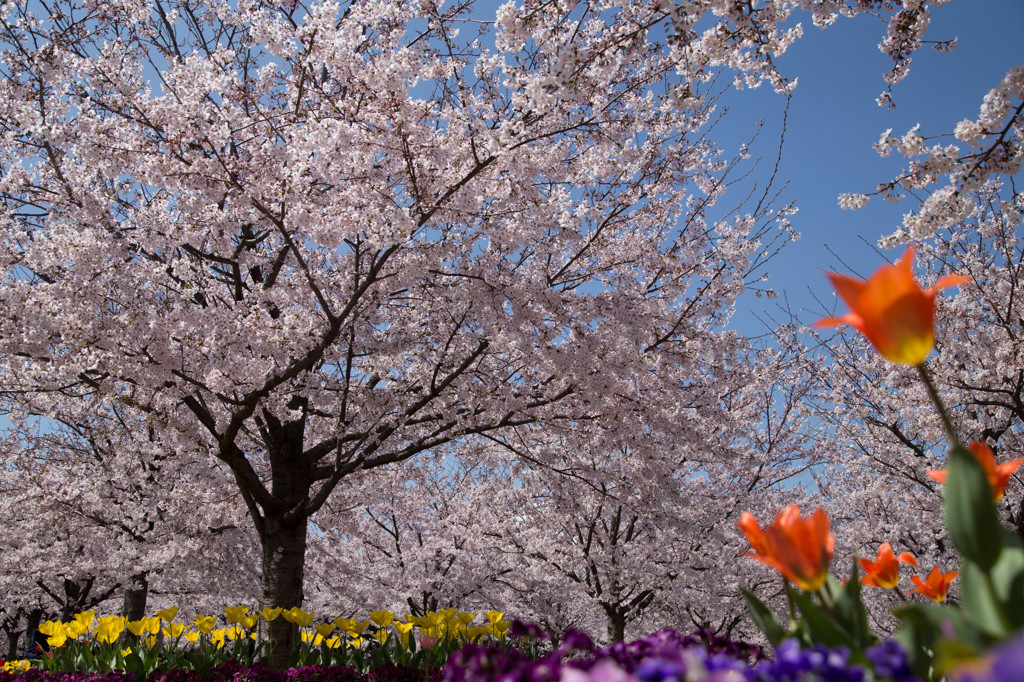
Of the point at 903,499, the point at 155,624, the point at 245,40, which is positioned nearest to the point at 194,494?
the point at 155,624

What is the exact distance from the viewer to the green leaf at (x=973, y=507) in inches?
44.6

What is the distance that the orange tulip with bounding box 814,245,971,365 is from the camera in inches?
47.3

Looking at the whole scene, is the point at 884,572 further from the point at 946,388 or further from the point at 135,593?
the point at 135,593

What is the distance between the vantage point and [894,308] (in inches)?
48.5

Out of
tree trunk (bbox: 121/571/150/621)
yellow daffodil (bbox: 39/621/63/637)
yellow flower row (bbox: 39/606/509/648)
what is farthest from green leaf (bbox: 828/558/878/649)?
tree trunk (bbox: 121/571/150/621)

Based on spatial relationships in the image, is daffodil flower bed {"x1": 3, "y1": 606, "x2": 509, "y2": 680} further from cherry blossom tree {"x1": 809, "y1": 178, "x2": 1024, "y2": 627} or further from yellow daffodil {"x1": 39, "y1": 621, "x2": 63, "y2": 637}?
cherry blossom tree {"x1": 809, "y1": 178, "x2": 1024, "y2": 627}

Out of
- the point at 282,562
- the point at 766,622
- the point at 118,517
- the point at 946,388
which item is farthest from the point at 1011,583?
the point at 118,517

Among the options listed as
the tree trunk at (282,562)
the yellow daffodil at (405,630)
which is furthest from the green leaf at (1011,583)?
the tree trunk at (282,562)

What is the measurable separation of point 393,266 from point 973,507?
551 cm

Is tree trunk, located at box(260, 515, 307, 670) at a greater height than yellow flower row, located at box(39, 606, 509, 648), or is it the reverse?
tree trunk, located at box(260, 515, 307, 670)

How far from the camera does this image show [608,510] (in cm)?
1243

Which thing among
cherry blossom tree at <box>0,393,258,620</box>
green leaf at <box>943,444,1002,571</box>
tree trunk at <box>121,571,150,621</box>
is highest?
cherry blossom tree at <box>0,393,258,620</box>

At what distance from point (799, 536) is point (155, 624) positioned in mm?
5416

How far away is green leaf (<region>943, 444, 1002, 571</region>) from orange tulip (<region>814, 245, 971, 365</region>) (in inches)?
8.4
